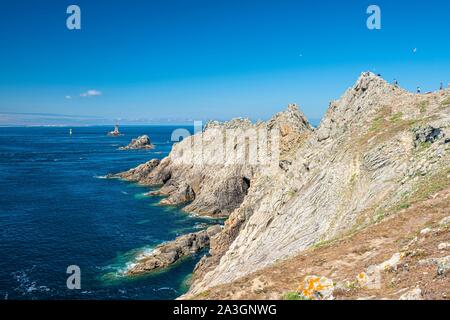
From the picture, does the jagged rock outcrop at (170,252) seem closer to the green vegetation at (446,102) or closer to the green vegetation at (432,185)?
the green vegetation at (432,185)

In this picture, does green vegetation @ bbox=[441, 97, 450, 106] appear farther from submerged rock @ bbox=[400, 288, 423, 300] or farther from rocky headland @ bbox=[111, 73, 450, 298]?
submerged rock @ bbox=[400, 288, 423, 300]

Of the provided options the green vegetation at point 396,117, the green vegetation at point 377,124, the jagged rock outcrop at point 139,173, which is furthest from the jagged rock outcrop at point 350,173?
the jagged rock outcrop at point 139,173

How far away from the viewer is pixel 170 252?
57250mm

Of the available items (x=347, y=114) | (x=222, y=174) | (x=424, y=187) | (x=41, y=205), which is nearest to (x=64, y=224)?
(x=41, y=205)

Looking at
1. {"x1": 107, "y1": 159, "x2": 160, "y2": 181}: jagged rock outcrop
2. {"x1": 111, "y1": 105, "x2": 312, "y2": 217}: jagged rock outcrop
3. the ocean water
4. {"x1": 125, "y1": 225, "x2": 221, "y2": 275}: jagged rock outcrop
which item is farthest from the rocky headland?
{"x1": 107, "y1": 159, "x2": 160, "y2": 181}: jagged rock outcrop

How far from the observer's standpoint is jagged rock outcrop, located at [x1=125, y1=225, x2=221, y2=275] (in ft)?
177

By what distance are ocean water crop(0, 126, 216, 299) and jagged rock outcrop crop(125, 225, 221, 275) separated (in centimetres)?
147

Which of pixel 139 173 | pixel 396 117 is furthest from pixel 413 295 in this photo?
pixel 139 173

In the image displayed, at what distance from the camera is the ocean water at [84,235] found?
159 ft

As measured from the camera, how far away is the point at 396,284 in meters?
14.2

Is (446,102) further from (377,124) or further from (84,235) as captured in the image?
(84,235)

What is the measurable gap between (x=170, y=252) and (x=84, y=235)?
64.8ft

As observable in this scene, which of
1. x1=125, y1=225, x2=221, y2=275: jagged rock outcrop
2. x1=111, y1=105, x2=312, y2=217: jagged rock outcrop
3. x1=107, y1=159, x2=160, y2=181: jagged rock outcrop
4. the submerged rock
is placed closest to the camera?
the submerged rock

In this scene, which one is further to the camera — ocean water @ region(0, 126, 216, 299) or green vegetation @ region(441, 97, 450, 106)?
ocean water @ region(0, 126, 216, 299)
